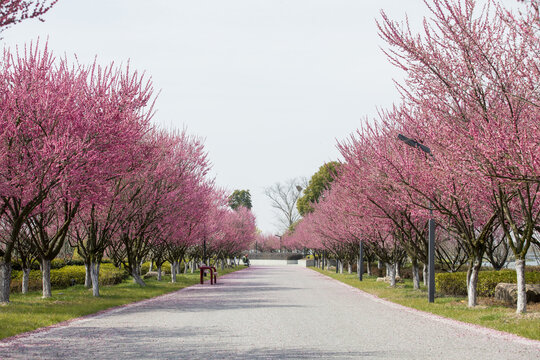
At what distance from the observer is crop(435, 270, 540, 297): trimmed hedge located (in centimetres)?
2172

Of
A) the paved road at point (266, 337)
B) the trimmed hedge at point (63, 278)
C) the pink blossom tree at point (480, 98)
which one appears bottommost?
the trimmed hedge at point (63, 278)

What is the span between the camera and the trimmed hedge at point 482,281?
21719mm

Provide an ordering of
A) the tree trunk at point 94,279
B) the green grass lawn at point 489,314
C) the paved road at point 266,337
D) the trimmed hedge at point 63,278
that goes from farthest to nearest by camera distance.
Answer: the trimmed hedge at point 63,278
the tree trunk at point 94,279
the green grass lawn at point 489,314
the paved road at point 266,337

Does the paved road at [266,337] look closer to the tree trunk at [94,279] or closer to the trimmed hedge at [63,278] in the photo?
the tree trunk at [94,279]

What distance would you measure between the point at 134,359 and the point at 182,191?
20.4m

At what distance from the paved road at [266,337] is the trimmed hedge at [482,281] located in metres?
5.65

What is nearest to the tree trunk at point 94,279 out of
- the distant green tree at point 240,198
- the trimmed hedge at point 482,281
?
the trimmed hedge at point 482,281

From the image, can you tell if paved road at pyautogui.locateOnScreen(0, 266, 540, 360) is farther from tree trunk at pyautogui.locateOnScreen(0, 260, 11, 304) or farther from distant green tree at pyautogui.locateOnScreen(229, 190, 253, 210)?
distant green tree at pyautogui.locateOnScreen(229, 190, 253, 210)

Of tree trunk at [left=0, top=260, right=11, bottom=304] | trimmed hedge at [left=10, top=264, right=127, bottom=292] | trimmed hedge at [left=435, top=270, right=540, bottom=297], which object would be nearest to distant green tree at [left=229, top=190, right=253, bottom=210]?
trimmed hedge at [left=10, top=264, right=127, bottom=292]

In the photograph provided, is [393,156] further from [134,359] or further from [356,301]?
[134,359]

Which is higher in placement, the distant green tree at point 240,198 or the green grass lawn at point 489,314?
the distant green tree at point 240,198

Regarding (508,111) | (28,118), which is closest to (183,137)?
(28,118)

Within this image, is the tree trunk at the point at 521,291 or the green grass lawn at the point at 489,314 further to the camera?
the tree trunk at the point at 521,291

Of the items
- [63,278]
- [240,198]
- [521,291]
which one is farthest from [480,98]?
[240,198]
